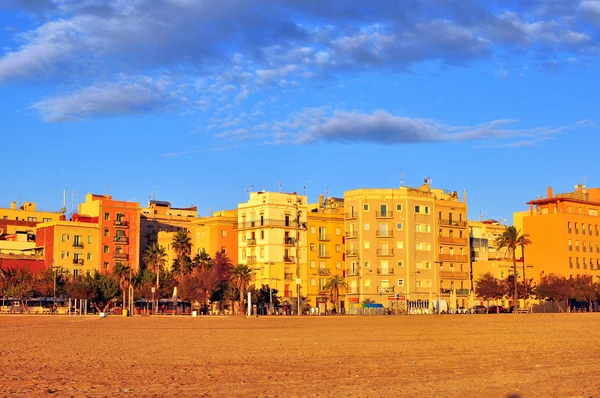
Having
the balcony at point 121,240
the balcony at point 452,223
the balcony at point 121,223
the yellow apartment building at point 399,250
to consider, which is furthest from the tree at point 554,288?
the balcony at point 121,223

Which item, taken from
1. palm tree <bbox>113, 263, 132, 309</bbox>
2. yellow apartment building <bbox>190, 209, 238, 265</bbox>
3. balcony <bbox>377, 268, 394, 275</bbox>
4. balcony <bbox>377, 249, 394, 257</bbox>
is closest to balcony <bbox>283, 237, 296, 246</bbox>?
yellow apartment building <bbox>190, 209, 238, 265</bbox>

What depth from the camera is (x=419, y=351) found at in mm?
30719

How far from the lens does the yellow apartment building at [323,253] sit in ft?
383

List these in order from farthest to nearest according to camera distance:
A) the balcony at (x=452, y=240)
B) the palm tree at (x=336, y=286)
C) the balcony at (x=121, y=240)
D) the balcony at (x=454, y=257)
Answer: the balcony at (x=121, y=240) → the balcony at (x=452, y=240) → the balcony at (x=454, y=257) → the palm tree at (x=336, y=286)

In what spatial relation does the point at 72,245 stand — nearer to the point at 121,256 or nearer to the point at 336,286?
the point at 121,256

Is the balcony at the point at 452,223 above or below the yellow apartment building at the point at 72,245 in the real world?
above

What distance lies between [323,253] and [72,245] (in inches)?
1372

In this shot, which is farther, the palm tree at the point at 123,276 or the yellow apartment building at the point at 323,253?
the yellow apartment building at the point at 323,253

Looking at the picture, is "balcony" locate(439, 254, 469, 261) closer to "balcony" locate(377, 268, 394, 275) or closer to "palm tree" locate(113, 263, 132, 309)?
"balcony" locate(377, 268, 394, 275)

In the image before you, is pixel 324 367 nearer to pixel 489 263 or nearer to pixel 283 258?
pixel 283 258

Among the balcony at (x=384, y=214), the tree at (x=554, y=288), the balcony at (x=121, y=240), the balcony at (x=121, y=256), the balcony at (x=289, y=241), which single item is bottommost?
the tree at (x=554, y=288)

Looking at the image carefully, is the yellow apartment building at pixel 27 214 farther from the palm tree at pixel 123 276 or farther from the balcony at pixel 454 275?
the balcony at pixel 454 275

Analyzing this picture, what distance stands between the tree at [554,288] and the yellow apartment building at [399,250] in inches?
392

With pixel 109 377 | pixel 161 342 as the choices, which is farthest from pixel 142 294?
pixel 109 377
